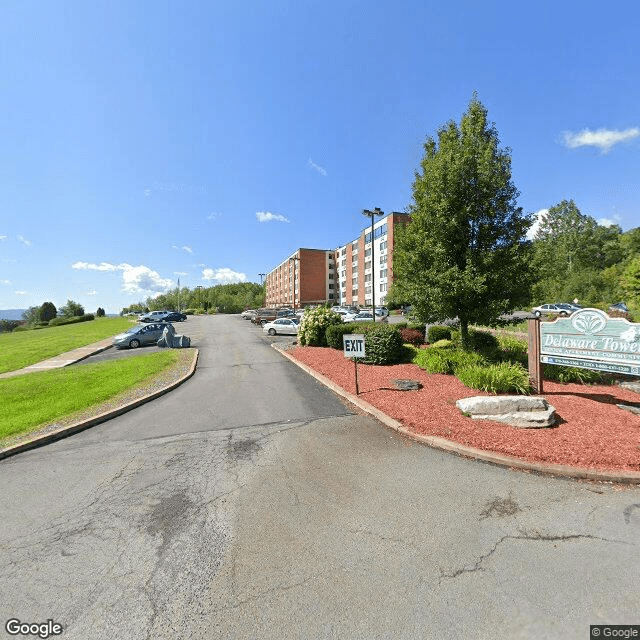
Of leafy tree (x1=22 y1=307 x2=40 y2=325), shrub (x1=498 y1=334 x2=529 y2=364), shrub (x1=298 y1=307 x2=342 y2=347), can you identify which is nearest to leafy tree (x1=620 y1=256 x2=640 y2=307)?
shrub (x1=498 y1=334 x2=529 y2=364)

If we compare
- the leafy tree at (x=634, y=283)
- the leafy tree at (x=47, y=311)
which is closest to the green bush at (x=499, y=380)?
the leafy tree at (x=634, y=283)

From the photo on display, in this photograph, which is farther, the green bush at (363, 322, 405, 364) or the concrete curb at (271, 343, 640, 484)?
the green bush at (363, 322, 405, 364)

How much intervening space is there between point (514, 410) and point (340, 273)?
85.7m

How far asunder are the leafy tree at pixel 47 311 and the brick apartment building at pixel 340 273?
49473 mm

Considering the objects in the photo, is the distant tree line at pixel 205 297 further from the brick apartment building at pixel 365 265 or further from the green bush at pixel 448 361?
the green bush at pixel 448 361

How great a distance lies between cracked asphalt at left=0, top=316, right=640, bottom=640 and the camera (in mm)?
2529

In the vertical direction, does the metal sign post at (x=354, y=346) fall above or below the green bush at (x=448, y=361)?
above

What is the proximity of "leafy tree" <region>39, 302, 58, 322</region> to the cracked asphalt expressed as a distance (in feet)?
245

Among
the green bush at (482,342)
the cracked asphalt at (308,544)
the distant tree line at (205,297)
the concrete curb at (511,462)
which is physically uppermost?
the distant tree line at (205,297)

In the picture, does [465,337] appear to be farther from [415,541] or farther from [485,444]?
[415,541]

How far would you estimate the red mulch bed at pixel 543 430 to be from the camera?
489cm

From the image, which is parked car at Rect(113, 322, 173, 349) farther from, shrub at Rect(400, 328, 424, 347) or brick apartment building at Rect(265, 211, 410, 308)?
brick apartment building at Rect(265, 211, 410, 308)

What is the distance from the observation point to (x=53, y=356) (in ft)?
58.5

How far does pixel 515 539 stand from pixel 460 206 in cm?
955
